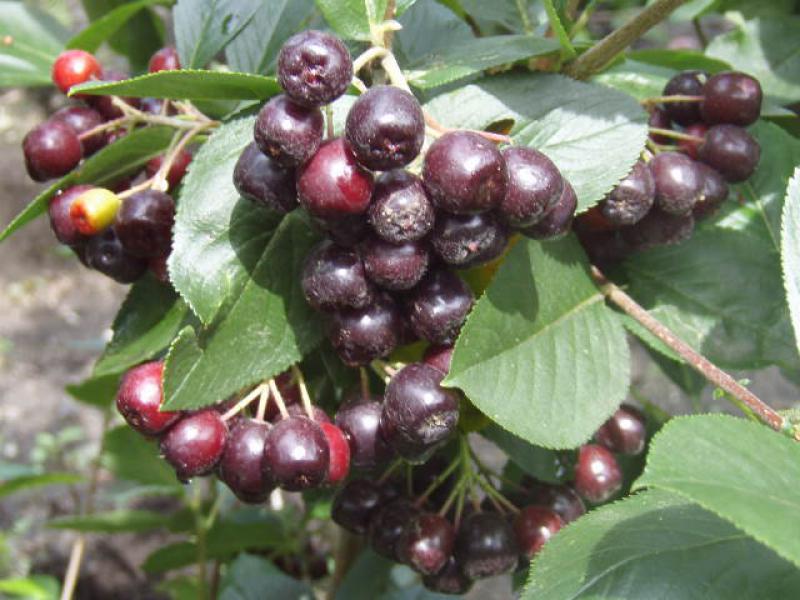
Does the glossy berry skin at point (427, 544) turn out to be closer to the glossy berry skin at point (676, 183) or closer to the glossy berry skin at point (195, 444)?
the glossy berry skin at point (195, 444)

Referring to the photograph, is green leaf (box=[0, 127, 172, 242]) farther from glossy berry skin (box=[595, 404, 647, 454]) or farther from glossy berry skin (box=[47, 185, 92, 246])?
glossy berry skin (box=[595, 404, 647, 454])

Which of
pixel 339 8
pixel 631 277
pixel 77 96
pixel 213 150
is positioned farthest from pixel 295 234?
pixel 631 277

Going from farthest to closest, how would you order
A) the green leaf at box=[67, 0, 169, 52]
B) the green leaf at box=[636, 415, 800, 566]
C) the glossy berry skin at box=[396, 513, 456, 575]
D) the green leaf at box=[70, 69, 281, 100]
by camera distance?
1. the green leaf at box=[67, 0, 169, 52]
2. the glossy berry skin at box=[396, 513, 456, 575]
3. the green leaf at box=[70, 69, 281, 100]
4. the green leaf at box=[636, 415, 800, 566]

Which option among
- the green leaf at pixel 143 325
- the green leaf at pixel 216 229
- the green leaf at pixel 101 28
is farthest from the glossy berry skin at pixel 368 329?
the green leaf at pixel 101 28

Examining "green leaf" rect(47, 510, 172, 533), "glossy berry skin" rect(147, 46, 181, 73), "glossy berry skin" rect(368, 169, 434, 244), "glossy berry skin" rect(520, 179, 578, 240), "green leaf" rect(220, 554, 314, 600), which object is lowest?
"green leaf" rect(220, 554, 314, 600)

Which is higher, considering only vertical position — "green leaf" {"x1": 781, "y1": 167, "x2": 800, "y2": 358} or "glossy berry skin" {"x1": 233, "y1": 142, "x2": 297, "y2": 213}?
"glossy berry skin" {"x1": 233, "y1": 142, "x2": 297, "y2": 213}

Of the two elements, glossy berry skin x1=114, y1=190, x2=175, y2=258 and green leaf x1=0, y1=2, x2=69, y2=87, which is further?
green leaf x1=0, y1=2, x2=69, y2=87

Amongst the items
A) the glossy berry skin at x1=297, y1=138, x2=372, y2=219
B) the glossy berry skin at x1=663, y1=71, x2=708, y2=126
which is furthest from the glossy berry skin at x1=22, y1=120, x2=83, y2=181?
the glossy berry skin at x1=663, y1=71, x2=708, y2=126

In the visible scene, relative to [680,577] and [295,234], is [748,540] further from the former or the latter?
[295,234]
